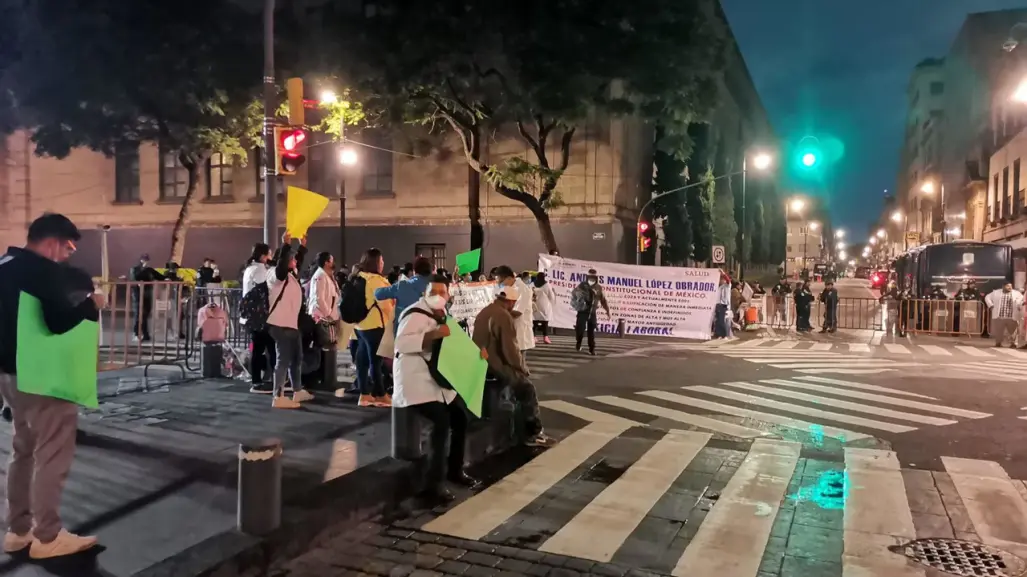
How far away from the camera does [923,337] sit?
876 inches

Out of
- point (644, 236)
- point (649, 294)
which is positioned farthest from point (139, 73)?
point (649, 294)

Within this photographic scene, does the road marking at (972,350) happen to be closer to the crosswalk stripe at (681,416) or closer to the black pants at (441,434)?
the crosswalk stripe at (681,416)

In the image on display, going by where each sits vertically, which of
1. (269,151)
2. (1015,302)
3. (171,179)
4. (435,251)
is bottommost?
(1015,302)

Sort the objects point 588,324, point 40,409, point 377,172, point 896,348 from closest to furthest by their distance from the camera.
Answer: point 40,409, point 588,324, point 896,348, point 377,172

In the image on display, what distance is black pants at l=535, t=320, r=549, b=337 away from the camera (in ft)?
62.6

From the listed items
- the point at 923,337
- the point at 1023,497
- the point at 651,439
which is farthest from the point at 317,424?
the point at 923,337

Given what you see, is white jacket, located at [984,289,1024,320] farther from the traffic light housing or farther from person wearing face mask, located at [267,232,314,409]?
person wearing face mask, located at [267,232,314,409]

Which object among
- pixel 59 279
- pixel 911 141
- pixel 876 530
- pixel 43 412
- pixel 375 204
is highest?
pixel 911 141

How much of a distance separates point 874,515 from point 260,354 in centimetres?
734

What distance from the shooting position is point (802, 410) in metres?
10.8

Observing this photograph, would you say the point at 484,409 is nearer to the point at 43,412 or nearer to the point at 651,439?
the point at 651,439

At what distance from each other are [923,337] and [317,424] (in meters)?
19.4

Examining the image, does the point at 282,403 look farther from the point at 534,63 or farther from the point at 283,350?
the point at 534,63

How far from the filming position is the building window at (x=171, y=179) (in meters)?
32.8
